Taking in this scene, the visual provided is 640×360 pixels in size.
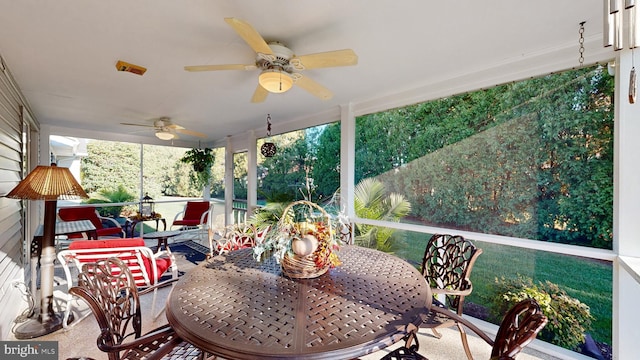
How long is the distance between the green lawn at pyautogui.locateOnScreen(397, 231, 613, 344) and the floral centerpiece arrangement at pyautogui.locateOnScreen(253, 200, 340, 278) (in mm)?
1847

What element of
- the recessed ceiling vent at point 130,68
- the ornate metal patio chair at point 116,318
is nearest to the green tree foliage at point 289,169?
the recessed ceiling vent at point 130,68

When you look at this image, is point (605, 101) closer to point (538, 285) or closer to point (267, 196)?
point (538, 285)

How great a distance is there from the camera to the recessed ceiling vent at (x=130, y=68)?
7.86 feet

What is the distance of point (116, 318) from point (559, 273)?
3.19 metres

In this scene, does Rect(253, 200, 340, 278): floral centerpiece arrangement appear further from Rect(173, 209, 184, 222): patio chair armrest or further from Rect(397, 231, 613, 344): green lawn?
Rect(173, 209, 184, 222): patio chair armrest

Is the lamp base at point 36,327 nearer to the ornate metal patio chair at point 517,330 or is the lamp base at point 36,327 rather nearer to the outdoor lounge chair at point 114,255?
the outdoor lounge chair at point 114,255

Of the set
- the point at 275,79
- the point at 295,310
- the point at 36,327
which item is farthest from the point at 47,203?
the point at 295,310

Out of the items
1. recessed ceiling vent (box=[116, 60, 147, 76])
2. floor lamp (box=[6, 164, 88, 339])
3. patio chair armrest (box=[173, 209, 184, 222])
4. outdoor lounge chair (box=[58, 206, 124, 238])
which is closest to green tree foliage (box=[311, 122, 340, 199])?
recessed ceiling vent (box=[116, 60, 147, 76])

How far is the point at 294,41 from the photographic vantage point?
199cm

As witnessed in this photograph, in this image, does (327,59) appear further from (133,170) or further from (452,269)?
(133,170)

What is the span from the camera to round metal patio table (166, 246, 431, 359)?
955 millimetres

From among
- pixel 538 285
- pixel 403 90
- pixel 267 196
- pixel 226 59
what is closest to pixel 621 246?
pixel 538 285

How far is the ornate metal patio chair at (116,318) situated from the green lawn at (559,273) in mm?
2591

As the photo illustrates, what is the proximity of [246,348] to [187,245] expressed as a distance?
5.36 metres
